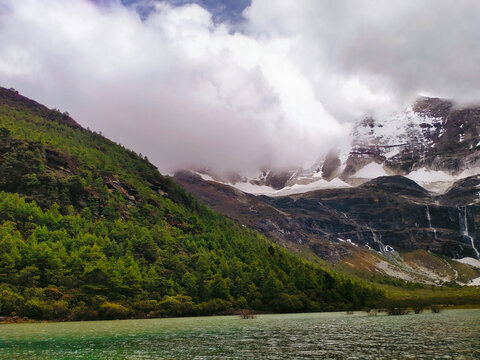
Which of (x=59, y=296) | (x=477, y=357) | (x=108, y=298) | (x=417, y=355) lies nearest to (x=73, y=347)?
(x=417, y=355)

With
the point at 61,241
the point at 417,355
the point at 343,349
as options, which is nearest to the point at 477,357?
the point at 417,355

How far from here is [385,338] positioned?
220ft

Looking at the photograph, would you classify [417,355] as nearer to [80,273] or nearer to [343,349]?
[343,349]

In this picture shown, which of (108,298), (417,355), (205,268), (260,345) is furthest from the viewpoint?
(205,268)

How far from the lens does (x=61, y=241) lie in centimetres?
16950

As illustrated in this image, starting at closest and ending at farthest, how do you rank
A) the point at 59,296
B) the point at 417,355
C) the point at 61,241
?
the point at 417,355
the point at 59,296
the point at 61,241

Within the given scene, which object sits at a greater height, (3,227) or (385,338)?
(3,227)

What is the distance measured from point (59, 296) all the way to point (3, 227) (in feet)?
129

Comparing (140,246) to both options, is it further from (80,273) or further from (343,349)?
(343,349)

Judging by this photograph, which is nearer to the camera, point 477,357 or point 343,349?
point 477,357

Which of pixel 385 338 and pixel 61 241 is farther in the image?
pixel 61 241

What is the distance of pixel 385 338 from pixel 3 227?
144m

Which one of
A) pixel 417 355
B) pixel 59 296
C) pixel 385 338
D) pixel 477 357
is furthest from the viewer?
pixel 59 296

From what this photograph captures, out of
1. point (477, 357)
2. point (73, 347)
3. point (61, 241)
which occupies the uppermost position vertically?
point (61, 241)
